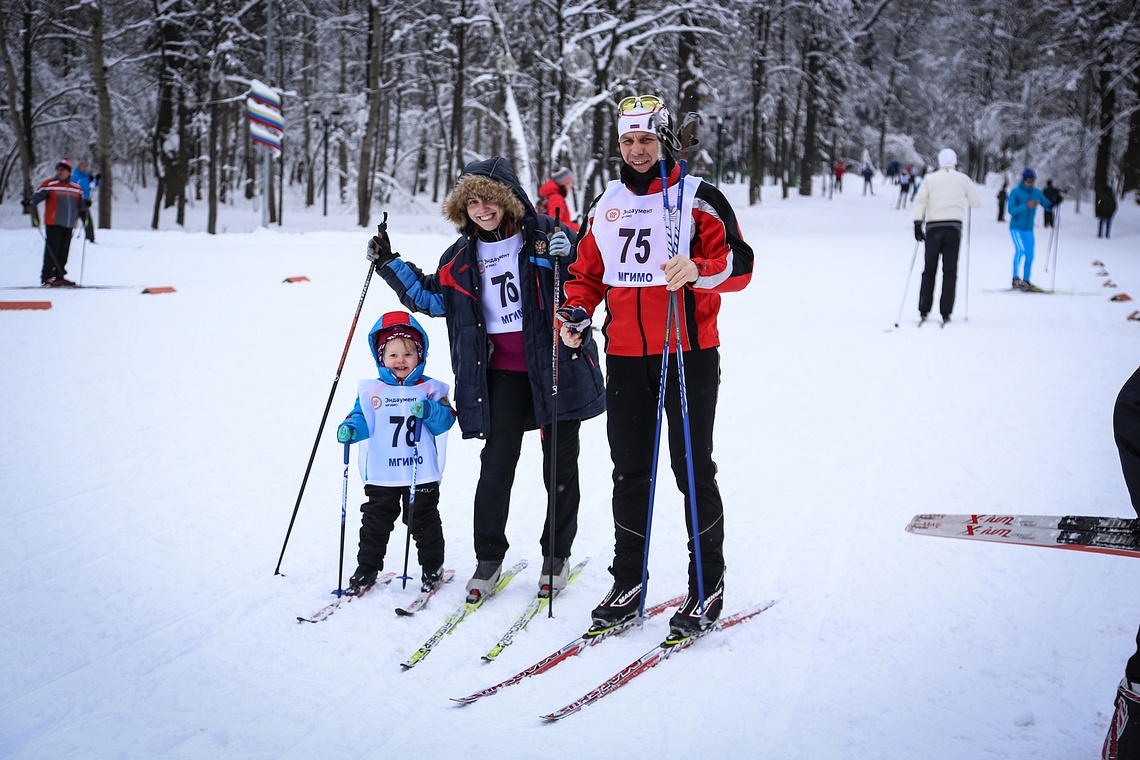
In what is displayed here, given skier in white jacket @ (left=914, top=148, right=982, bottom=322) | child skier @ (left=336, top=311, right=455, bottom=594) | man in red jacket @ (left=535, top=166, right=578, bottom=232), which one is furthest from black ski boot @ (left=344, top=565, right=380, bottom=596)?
skier in white jacket @ (left=914, top=148, right=982, bottom=322)

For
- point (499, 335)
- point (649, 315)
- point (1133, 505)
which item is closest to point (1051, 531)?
point (1133, 505)

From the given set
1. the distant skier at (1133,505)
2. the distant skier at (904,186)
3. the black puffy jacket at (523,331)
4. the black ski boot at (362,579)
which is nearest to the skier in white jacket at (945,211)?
the black puffy jacket at (523,331)

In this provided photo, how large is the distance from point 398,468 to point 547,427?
0.70 meters

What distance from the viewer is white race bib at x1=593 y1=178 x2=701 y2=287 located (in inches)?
131

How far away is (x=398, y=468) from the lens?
12.7ft

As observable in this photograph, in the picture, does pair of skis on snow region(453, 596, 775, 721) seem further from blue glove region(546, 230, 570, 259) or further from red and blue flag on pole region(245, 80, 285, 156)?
red and blue flag on pole region(245, 80, 285, 156)

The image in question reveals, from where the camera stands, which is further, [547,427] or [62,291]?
[62,291]

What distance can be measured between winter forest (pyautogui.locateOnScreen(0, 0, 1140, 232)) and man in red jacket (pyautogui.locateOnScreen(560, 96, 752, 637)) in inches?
657

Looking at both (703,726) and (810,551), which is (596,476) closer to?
(810,551)

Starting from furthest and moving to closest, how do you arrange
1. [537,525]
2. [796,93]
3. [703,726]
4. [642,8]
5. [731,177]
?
[731,177] < [796,93] < [642,8] < [537,525] < [703,726]

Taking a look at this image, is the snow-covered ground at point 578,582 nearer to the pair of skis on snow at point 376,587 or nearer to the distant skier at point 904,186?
the pair of skis on snow at point 376,587

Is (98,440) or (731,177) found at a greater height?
(731,177)

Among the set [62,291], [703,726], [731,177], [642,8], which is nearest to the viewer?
[703,726]

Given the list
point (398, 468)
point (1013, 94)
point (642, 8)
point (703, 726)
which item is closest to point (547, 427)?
point (398, 468)
